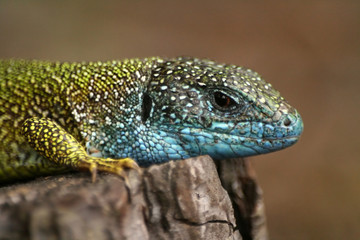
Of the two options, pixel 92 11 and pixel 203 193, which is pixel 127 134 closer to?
pixel 203 193

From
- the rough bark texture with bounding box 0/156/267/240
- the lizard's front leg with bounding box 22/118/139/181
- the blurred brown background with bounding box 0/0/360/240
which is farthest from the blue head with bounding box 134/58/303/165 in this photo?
the blurred brown background with bounding box 0/0/360/240

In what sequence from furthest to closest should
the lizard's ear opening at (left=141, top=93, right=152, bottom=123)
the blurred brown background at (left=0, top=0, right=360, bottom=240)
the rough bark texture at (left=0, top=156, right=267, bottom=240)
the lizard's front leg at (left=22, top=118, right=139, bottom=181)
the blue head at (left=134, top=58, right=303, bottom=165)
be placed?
the blurred brown background at (left=0, top=0, right=360, bottom=240) → the lizard's ear opening at (left=141, top=93, right=152, bottom=123) → the blue head at (left=134, top=58, right=303, bottom=165) → the lizard's front leg at (left=22, top=118, right=139, bottom=181) → the rough bark texture at (left=0, top=156, right=267, bottom=240)

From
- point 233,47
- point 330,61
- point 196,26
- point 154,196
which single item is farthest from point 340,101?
point 154,196

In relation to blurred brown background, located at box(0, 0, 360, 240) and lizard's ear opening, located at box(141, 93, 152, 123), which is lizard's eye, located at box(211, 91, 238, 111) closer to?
lizard's ear opening, located at box(141, 93, 152, 123)

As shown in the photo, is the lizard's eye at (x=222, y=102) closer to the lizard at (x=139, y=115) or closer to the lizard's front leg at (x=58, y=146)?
the lizard at (x=139, y=115)

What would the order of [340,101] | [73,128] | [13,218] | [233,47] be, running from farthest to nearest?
1. [233,47]
2. [340,101]
3. [73,128]
4. [13,218]

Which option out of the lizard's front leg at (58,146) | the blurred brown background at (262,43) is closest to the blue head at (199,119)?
the lizard's front leg at (58,146)
